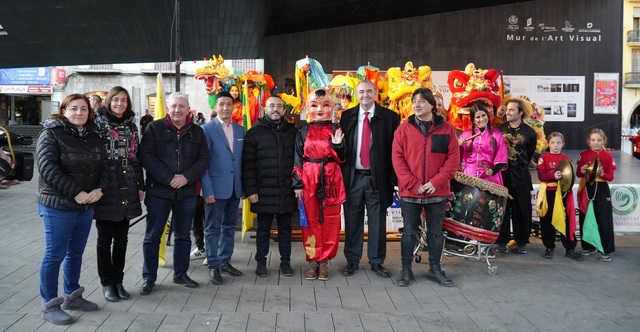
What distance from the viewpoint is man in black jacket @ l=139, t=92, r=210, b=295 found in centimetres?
421

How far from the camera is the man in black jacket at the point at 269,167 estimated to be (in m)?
4.76

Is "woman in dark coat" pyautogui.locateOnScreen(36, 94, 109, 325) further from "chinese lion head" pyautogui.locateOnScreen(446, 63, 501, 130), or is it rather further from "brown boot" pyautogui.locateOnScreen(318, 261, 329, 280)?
"chinese lion head" pyautogui.locateOnScreen(446, 63, 501, 130)

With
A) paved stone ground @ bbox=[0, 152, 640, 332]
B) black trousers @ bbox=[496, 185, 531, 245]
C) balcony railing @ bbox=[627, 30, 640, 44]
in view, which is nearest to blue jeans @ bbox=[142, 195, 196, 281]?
paved stone ground @ bbox=[0, 152, 640, 332]

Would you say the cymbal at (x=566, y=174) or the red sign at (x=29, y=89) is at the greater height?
the red sign at (x=29, y=89)

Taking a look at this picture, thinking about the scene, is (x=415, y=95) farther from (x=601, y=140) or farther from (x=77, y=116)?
(x=77, y=116)

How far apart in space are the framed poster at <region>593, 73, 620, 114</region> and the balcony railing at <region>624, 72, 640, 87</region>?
44.5ft

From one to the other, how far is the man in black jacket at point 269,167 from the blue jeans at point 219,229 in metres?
0.21

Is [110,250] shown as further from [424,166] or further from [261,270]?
[424,166]

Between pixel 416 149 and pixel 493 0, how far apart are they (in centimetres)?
1381

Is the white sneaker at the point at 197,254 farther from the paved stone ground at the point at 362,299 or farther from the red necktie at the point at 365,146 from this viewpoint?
the red necktie at the point at 365,146

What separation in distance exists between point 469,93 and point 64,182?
4.07 m

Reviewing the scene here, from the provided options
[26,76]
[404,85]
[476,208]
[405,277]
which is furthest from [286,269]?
[26,76]

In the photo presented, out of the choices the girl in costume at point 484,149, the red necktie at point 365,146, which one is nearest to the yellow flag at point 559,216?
the girl in costume at point 484,149

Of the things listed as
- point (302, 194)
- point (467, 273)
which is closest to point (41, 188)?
point (302, 194)
